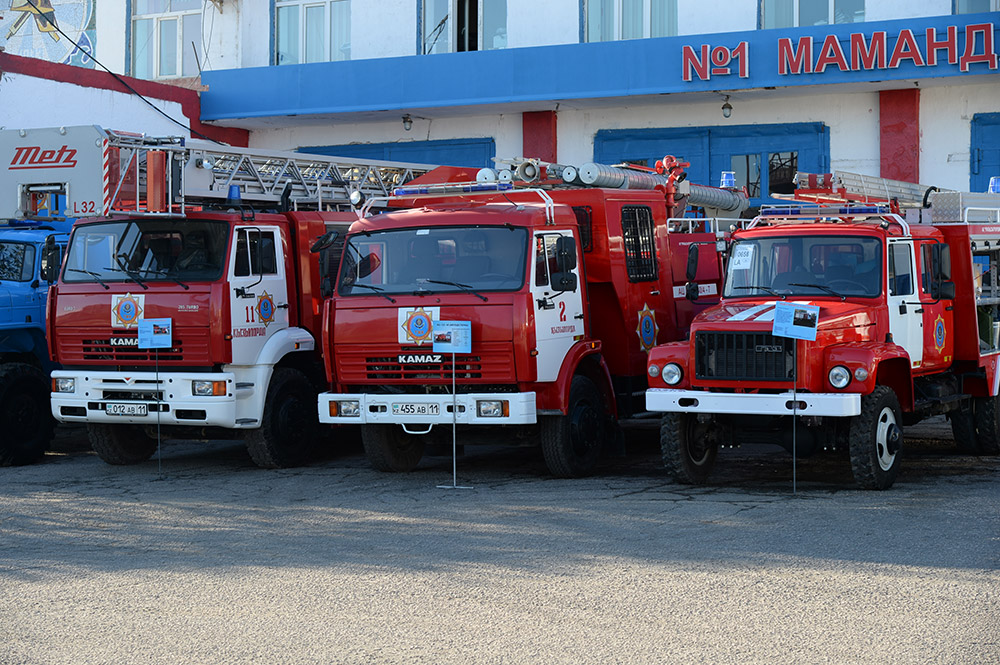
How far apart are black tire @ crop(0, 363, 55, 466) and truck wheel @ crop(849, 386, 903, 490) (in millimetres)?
8153

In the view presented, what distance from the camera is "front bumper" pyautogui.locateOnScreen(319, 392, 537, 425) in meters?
11.2

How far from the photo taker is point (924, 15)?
21.9 metres

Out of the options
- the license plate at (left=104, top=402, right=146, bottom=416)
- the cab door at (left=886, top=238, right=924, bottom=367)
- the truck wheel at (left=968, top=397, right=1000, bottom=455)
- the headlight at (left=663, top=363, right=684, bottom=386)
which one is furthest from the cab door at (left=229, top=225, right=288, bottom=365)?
the truck wheel at (left=968, top=397, right=1000, bottom=455)

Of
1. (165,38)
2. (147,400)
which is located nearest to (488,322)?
(147,400)

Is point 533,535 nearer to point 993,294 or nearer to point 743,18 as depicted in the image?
point 993,294

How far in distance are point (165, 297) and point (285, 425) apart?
5.71 feet

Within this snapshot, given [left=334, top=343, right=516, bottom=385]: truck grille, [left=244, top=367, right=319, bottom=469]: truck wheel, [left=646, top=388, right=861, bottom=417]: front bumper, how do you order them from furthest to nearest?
[left=244, top=367, right=319, bottom=469]: truck wheel, [left=334, top=343, right=516, bottom=385]: truck grille, [left=646, top=388, right=861, bottom=417]: front bumper

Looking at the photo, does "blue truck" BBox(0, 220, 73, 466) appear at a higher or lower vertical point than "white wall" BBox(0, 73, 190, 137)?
lower

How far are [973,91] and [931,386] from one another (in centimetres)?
1108

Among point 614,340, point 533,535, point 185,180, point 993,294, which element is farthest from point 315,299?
point 993,294

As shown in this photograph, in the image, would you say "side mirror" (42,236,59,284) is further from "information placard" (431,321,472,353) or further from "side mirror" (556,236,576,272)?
"side mirror" (556,236,576,272)

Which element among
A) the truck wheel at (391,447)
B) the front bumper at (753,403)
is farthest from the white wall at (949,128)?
the truck wheel at (391,447)

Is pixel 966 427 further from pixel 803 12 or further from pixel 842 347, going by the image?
pixel 803 12

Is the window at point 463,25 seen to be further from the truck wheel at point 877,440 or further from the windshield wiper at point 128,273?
the truck wheel at point 877,440
